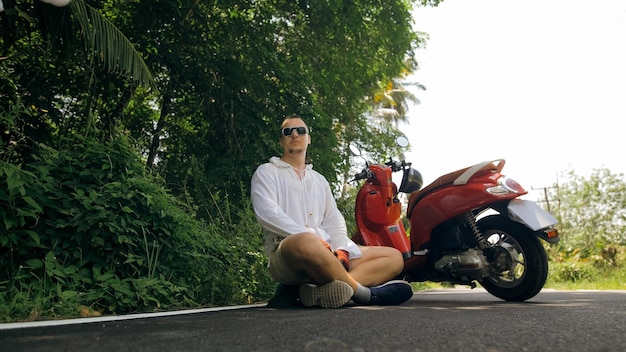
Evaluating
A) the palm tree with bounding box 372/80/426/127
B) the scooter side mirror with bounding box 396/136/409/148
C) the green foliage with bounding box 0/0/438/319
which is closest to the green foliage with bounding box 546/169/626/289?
the palm tree with bounding box 372/80/426/127

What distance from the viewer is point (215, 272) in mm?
5262

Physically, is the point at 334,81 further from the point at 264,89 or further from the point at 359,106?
the point at 264,89

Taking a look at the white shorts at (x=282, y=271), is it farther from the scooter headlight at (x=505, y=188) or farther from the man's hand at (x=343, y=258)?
the scooter headlight at (x=505, y=188)

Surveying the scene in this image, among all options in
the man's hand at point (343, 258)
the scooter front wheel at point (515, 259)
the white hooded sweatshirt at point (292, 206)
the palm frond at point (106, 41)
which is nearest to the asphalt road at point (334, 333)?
the man's hand at point (343, 258)

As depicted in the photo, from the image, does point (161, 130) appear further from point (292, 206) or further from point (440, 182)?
point (292, 206)

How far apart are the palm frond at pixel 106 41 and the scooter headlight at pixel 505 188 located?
14.2ft

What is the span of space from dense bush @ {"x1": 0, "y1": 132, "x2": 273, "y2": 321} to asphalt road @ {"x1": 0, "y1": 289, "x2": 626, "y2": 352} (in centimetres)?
73

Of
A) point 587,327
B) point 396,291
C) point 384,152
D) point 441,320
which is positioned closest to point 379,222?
point 396,291

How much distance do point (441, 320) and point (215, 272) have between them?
2.54 m

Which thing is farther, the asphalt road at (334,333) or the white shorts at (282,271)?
the white shorts at (282,271)

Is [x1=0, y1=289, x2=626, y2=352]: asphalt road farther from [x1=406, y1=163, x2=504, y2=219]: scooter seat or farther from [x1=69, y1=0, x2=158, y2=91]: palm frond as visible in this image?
[x1=69, y1=0, x2=158, y2=91]: palm frond

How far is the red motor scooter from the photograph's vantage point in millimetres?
4844

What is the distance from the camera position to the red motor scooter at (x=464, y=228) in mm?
4844

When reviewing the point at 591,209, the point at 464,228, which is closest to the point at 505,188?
the point at 464,228
